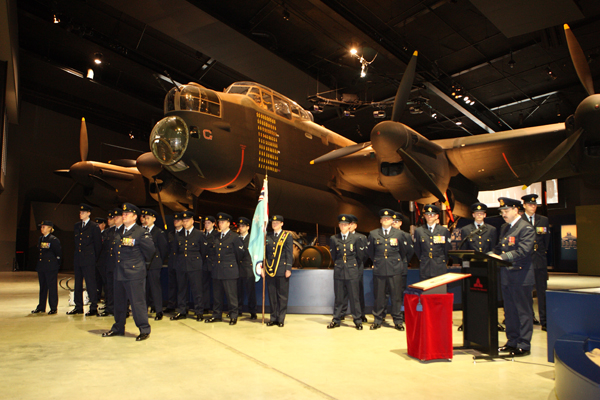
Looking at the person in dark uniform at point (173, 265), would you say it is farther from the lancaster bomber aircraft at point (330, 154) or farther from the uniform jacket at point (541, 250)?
the uniform jacket at point (541, 250)

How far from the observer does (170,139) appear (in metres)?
7.80

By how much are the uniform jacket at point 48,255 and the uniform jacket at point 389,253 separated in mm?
6033

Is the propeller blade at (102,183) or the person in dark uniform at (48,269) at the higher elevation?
the propeller blade at (102,183)

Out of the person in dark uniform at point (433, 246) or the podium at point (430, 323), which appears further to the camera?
the person in dark uniform at point (433, 246)

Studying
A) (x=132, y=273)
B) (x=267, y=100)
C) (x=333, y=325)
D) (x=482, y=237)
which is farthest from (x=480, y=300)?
(x=267, y=100)

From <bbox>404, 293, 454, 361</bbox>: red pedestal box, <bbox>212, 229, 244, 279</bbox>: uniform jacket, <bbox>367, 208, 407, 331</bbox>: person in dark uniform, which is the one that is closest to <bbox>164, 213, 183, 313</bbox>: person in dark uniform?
<bbox>212, 229, 244, 279</bbox>: uniform jacket

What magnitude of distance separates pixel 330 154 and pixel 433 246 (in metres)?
3.33

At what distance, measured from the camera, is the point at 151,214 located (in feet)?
25.6

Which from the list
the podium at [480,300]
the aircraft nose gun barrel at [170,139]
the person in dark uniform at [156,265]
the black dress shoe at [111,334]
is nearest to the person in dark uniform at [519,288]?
the podium at [480,300]

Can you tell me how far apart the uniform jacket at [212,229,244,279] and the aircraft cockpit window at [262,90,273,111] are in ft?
10.9

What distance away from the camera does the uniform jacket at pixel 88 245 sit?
8.12 meters

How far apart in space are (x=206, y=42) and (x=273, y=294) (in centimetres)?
958

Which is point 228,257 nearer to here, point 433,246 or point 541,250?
point 433,246

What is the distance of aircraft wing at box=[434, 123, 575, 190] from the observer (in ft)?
29.8
